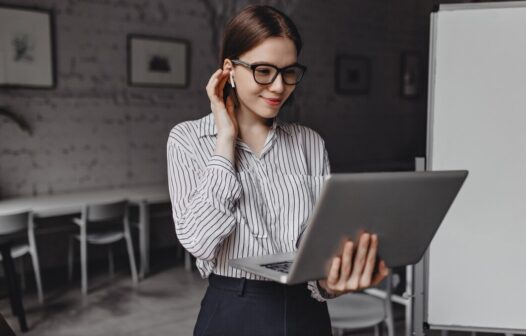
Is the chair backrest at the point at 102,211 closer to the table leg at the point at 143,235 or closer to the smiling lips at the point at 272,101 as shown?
the table leg at the point at 143,235

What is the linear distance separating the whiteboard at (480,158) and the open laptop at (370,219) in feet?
3.24

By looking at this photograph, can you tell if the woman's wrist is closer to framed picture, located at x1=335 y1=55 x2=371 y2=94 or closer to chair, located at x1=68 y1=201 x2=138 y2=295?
chair, located at x1=68 y1=201 x2=138 y2=295

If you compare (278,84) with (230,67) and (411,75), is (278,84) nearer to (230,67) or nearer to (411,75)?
(230,67)

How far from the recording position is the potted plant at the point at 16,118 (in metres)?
4.55

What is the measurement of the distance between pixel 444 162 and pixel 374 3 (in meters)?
5.89

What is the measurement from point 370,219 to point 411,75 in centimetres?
719

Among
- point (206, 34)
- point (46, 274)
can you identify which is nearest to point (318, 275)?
point (46, 274)

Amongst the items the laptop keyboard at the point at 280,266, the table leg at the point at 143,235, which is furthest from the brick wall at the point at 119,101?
the laptop keyboard at the point at 280,266

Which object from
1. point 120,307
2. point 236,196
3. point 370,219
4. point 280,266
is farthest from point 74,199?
point 370,219

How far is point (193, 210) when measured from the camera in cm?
108

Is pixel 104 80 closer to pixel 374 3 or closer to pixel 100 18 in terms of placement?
pixel 100 18

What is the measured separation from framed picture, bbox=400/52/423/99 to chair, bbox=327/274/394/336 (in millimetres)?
5456

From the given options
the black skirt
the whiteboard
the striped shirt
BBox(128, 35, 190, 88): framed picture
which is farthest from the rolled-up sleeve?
BBox(128, 35, 190, 88): framed picture

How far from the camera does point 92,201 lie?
4.47m
